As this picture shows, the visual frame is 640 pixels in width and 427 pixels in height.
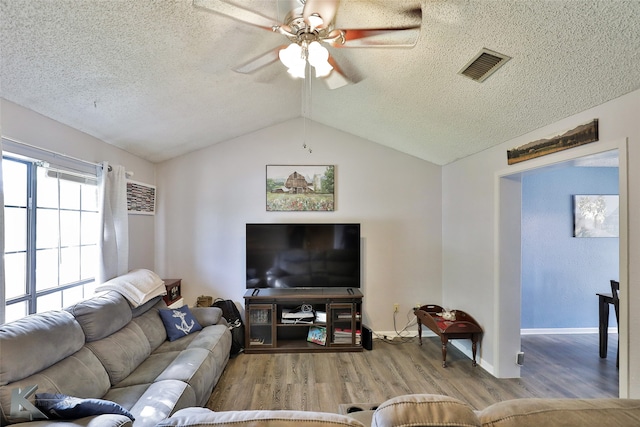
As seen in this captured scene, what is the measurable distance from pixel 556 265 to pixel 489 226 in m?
1.83

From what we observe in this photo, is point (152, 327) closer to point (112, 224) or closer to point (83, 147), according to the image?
point (112, 224)

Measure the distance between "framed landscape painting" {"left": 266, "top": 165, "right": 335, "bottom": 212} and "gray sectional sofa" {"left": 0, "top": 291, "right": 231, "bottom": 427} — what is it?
69.0 inches

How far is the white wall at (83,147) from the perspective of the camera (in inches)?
73.9

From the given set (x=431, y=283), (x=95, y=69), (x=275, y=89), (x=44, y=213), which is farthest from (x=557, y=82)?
(x=44, y=213)

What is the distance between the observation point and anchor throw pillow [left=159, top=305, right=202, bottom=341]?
268cm

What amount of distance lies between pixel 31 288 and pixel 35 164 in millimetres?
962

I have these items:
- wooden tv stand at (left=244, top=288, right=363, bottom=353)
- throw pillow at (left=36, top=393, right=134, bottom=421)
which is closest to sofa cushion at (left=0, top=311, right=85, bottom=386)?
throw pillow at (left=36, top=393, right=134, bottom=421)

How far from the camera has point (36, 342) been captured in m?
1.52

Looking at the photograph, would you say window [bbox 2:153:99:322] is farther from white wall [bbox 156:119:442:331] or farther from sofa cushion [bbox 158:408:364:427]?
sofa cushion [bbox 158:408:364:427]

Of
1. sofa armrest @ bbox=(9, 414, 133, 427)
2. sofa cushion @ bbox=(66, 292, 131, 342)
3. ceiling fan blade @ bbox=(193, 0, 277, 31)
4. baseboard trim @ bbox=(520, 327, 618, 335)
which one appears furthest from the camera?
baseboard trim @ bbox=(520, 327, 618, 335)

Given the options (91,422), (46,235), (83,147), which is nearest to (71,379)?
(91,422)

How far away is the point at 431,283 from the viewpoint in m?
3.73

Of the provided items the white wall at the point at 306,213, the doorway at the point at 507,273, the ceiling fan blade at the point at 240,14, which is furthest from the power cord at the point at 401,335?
the ceiling fan blade at the point at 240,14

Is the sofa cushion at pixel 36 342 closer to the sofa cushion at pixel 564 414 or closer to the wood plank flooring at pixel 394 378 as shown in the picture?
the wood plank flooring at pixel 394 378
